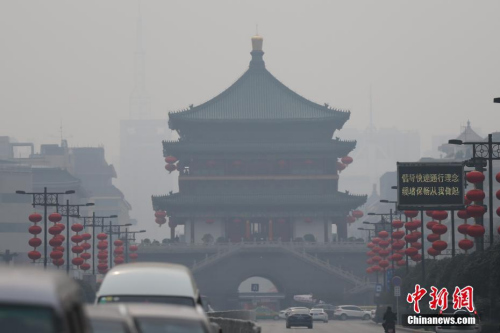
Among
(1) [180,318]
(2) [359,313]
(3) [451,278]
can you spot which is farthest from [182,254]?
(1) [180,318]

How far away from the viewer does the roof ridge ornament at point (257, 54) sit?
120188mm

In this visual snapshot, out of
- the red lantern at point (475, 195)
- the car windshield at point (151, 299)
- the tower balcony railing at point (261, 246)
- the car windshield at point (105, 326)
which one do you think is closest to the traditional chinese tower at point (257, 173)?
the tower balcony railing at point (261, 246)

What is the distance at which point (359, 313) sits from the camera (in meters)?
89.8

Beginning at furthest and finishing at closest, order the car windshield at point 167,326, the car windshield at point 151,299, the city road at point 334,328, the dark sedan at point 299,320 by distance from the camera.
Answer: the dark sedan at point 299,320, the city road at point 334,328, the car windshield at point 151,299, the car windshield at point 167,326

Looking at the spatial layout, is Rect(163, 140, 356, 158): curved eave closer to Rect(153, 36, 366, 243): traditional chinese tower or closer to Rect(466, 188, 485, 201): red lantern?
Rect(153, 36, 366, 243): traditional chinese tower

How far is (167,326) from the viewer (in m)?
11.1

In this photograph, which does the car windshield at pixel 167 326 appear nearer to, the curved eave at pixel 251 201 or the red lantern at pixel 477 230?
the red lantern at pixel 477 230

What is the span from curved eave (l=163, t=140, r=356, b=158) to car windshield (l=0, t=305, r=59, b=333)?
105 meters

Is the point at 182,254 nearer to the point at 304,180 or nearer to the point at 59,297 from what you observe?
the point at 304,180

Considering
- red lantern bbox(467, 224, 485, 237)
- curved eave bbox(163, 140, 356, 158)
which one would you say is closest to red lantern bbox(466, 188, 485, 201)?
red lantern bbox(467, 224, 485, 237)

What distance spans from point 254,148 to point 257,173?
8.18 ft

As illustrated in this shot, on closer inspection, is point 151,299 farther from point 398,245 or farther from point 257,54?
point 257,54

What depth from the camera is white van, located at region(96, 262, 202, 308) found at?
16.6 meters

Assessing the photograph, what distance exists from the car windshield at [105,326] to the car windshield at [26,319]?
7.61 feet
